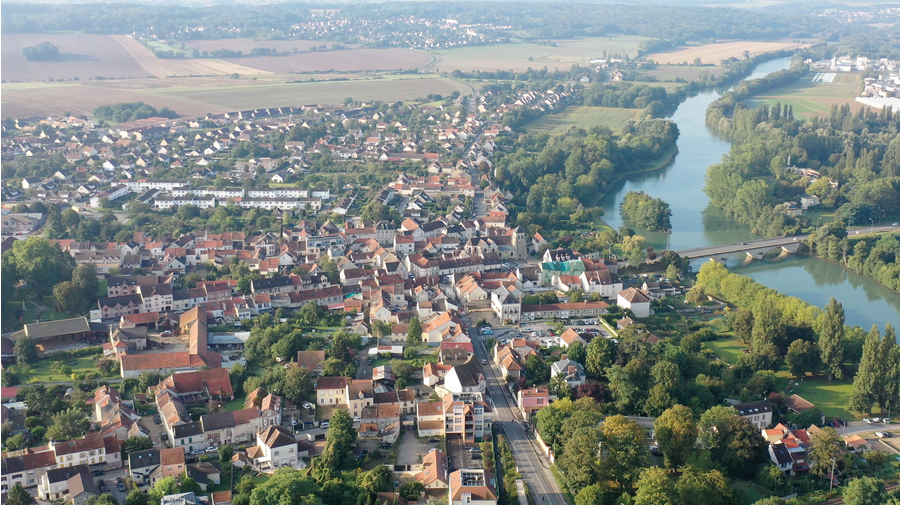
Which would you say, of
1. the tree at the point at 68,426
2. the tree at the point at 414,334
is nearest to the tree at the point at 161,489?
the tree at the point at 68,426

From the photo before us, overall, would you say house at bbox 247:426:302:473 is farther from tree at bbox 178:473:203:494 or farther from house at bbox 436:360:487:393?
house at bbox 436:360:487:393

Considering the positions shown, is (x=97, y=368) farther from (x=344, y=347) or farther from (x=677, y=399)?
(x=677, y=399)

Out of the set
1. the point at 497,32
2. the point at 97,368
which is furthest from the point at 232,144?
the point at 497,32

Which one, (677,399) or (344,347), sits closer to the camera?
(677,399)

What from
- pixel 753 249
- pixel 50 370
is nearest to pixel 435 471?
pixel 50 370

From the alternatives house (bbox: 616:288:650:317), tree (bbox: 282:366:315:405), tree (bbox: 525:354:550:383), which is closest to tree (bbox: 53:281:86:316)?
tree (bbox: 282:366:315:405)

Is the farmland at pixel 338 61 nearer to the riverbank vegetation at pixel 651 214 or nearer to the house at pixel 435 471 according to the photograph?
the riverbank vegetation at pixel 651 214
